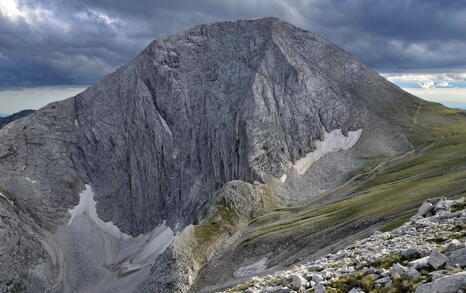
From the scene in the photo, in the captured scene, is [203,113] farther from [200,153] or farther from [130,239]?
[130,239]

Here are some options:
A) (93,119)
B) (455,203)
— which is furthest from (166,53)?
(455,203)

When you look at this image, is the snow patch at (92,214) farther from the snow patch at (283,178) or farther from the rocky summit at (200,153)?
the snow patch at (283,178)

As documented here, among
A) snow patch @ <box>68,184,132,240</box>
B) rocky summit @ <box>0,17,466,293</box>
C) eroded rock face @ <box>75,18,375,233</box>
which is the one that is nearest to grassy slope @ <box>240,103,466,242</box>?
rocky summit @ <box>0,17,466,293</box>

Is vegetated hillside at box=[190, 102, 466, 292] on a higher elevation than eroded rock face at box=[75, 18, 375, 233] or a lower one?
lower

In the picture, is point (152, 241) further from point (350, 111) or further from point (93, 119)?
point (350, 111)

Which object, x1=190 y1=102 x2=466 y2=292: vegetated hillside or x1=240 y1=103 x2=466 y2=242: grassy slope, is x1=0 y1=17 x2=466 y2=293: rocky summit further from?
x1=190 y1=102 x2=466 y2=292: vegetated hillside

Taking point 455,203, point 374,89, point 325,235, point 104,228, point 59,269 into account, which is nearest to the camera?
point 455,203
